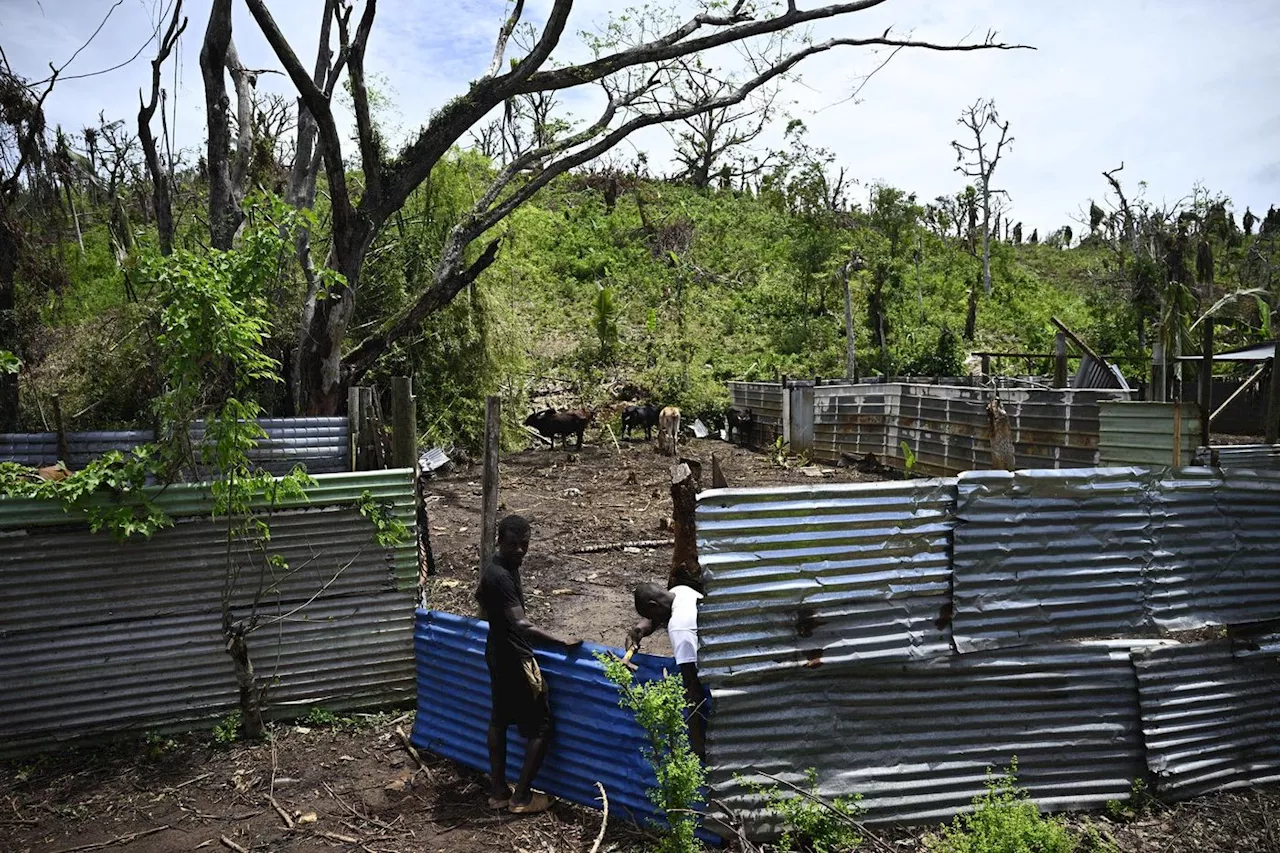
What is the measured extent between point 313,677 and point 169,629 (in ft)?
3.38

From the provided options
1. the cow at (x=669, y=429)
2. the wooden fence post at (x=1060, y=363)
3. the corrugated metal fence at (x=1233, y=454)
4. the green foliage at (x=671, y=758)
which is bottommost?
the green foliage at (x=671, y=758)

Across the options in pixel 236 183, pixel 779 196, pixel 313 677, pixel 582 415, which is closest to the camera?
pixel 313 677

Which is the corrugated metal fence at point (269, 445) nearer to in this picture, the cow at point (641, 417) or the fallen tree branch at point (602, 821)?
the fallen tree branch at point (602, 821)

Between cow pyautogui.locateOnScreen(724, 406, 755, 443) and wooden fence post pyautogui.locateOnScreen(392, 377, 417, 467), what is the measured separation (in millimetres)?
14184

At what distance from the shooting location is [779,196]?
→ 41000 mm

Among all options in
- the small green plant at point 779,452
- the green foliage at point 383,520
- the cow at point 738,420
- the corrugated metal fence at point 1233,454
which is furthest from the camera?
the cow at point 738,420

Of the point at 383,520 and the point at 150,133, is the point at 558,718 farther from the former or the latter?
the point at 150,133

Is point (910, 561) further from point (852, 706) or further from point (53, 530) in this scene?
point (53, 530)

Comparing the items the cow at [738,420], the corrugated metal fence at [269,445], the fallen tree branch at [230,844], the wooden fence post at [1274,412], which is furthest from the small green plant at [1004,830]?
the cow at [738,420]

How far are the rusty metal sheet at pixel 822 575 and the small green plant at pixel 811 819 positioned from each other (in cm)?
65

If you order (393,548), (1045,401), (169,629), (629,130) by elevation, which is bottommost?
(169,629)

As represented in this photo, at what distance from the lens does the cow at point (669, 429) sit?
18234 mm

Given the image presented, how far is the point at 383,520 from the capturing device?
6.38 m

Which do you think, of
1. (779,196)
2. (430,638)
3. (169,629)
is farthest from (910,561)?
(779,196)
